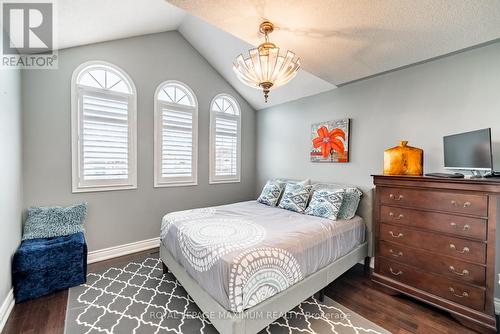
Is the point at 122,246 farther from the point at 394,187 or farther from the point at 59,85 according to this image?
the point at 394,187

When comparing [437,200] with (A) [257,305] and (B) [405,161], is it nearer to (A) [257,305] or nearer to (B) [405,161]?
(B) [405,161]

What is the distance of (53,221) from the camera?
100 inches

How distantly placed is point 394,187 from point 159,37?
153 inches

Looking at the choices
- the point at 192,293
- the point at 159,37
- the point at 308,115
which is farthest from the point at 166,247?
the point at 159,37

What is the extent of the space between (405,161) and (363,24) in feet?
4.66

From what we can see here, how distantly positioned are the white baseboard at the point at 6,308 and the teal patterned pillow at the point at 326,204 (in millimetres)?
3040

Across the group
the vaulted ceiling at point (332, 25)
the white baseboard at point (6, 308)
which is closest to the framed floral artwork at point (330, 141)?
the vaulted ceiling at point (332, 25)

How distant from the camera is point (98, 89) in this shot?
9.54 feet

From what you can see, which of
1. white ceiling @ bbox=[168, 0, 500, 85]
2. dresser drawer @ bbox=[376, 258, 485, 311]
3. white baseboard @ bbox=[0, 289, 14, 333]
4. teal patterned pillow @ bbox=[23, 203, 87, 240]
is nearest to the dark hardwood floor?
white baseboard @ bbox=[0, 289, 14, 333]

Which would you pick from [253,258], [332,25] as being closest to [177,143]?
[253,258]

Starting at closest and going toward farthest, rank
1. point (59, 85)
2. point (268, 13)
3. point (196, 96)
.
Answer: point (268, 13), point (59, 85), point (196, 96)

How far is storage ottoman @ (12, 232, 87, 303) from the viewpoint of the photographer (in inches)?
81.2

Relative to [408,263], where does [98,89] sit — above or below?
above

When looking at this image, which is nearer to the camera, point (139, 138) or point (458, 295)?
point (458, 295)
